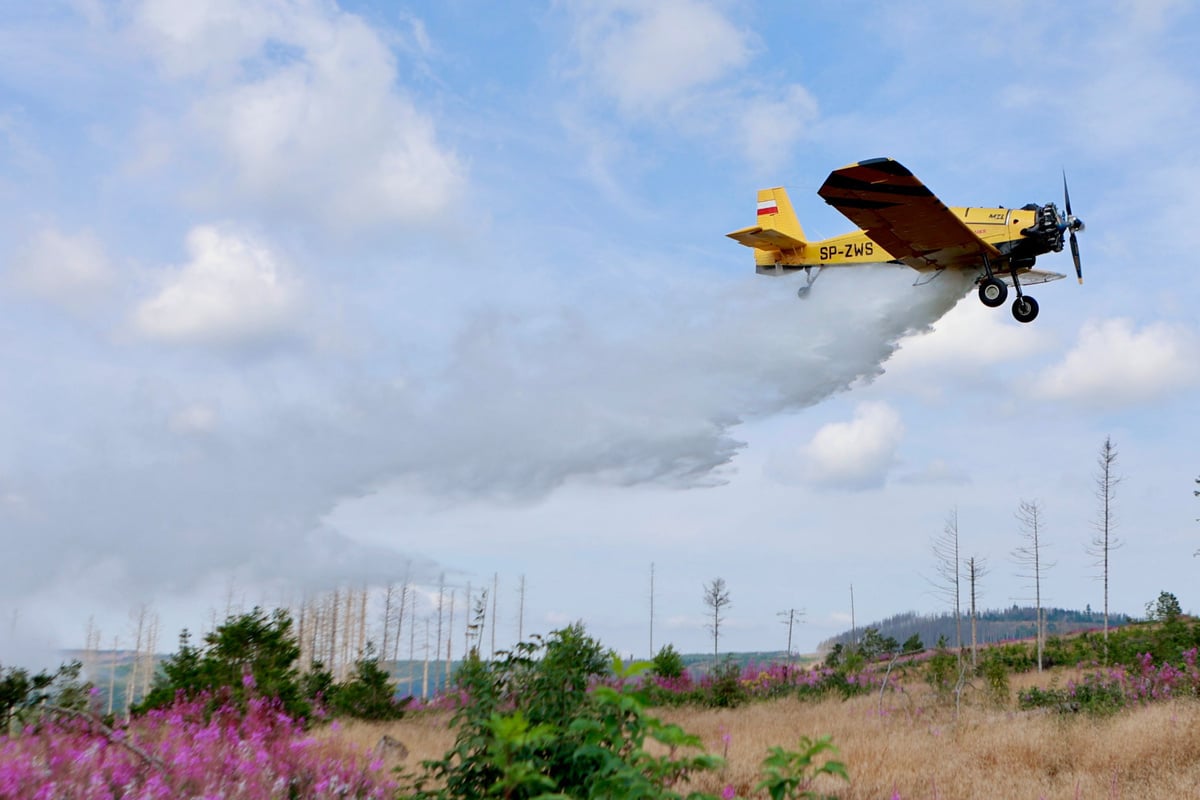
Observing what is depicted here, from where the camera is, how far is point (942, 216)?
789 inches

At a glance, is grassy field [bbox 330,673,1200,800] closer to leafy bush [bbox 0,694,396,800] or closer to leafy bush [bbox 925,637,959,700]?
leafy bush [bbox 925,637,959,700]

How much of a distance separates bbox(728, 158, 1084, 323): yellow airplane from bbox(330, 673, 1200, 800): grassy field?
10082 mm

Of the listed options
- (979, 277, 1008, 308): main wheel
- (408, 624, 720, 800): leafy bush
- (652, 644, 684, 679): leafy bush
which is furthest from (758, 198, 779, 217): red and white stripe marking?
(408, 624, 720, 800): leafy bush

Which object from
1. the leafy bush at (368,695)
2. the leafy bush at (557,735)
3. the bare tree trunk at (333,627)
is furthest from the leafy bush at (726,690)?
the bare tree trunk at (333,627)

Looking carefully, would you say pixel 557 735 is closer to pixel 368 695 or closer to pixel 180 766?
pixel 180 766

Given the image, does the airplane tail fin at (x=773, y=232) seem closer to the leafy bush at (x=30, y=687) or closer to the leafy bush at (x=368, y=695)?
the leafy bush at (x=368, y=695)

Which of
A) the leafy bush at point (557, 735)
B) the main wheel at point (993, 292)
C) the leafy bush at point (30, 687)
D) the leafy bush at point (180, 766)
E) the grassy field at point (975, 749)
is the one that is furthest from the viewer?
the main wheel at point (993, 292)

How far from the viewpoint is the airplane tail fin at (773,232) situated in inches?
941

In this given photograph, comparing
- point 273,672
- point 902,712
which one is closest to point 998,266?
point 902,712

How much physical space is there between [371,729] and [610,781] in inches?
448

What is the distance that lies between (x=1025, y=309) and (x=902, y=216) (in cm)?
389

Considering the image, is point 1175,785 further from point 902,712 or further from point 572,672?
point 572,672

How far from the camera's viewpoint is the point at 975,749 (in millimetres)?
10922

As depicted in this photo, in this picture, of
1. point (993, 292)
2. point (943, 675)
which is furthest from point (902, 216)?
point (943, 675)
